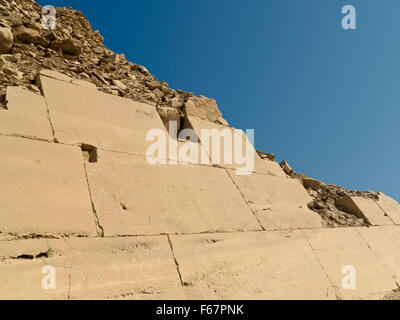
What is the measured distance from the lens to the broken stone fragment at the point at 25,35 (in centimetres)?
345

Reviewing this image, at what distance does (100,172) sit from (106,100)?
1.09m

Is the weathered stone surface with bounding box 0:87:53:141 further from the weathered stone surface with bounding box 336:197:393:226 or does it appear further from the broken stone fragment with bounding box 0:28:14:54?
the weathered stone surface with bounding box 336:197:393:226

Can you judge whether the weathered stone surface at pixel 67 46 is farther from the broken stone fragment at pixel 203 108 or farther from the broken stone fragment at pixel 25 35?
the broken stone fragment at pixel 203 108

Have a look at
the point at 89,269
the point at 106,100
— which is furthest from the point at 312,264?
the point at 106,100

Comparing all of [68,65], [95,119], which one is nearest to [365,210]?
[95,119]

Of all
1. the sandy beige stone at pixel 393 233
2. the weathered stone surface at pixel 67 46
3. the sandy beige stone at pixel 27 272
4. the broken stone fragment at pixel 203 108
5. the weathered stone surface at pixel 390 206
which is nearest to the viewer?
the sandy beige stone at pixel 27 272

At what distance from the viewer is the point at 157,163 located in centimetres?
278

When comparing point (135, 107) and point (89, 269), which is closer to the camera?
point (89, 269)

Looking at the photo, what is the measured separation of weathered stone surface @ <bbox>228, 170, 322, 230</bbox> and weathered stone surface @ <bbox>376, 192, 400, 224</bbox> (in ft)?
8.34

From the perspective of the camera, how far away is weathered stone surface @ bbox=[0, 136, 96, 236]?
5.74 ft

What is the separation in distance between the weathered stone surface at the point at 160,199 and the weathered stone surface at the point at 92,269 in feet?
0.55

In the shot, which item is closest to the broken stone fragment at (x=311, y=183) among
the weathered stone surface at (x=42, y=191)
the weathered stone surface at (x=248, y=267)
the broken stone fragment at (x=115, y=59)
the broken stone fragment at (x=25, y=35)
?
the weathered stone surface at (x=248, y=267)

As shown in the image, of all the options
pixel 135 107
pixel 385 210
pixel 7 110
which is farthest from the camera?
pixel 385 210

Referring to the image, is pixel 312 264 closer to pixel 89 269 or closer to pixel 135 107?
pixel 89 269
